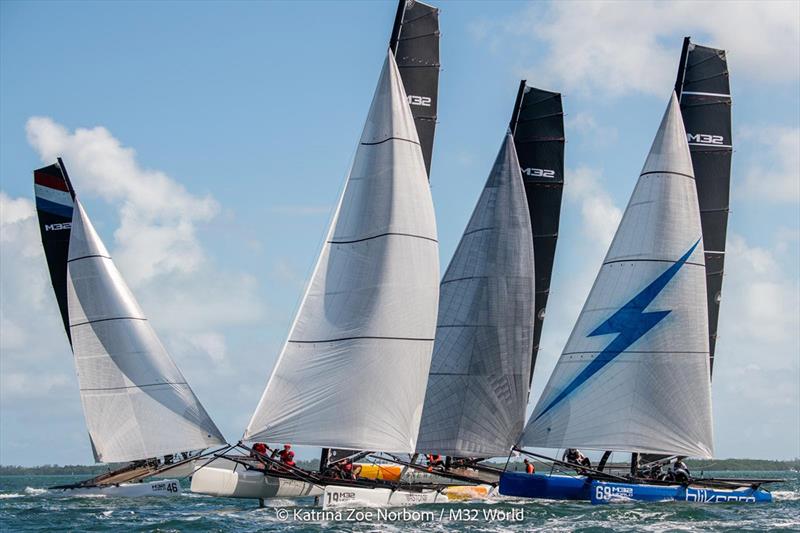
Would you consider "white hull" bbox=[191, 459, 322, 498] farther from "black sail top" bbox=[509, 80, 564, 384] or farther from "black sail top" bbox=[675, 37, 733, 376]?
"black sail top" bbox=[675, 37, 733, 376]

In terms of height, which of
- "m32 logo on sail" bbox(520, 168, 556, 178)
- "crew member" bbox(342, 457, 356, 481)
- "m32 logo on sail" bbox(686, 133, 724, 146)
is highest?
"m32 logo on sail" bbox(686, 133, 724, 146)

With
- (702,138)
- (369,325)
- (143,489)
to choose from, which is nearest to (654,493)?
(369,325)

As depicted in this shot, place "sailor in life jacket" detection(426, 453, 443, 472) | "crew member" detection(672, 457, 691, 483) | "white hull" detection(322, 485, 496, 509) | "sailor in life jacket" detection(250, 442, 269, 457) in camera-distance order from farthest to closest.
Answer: "sailor in life jacket" detection(426, 453, 443, 472)
"crew member" detection(672, 457, 691, 483)
"sailor in life jacket" detection(250, 442, 269, 457)
"white hull" detection(322, 485, 496, 509)

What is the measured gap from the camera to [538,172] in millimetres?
43688

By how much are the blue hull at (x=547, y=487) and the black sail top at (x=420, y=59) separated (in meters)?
10.5

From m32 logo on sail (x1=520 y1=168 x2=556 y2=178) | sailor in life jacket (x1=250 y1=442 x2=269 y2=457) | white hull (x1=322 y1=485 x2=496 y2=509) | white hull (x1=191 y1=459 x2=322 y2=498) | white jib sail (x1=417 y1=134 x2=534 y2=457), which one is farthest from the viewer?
m32 logo on sail (x1=520 y1=168 x2=556 y2=178)

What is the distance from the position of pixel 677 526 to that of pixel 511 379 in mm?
9096

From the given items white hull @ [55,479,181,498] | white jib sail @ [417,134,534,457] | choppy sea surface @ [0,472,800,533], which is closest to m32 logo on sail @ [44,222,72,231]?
white hull @ [55,479,181,498]

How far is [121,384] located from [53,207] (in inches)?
321

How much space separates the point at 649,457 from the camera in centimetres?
3991

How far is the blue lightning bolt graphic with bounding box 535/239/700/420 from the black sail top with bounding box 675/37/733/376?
5.97 metres

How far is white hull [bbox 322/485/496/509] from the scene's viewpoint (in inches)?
1324

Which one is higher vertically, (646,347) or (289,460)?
(646,347)

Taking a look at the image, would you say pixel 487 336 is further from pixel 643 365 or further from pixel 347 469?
pixel 347 469
